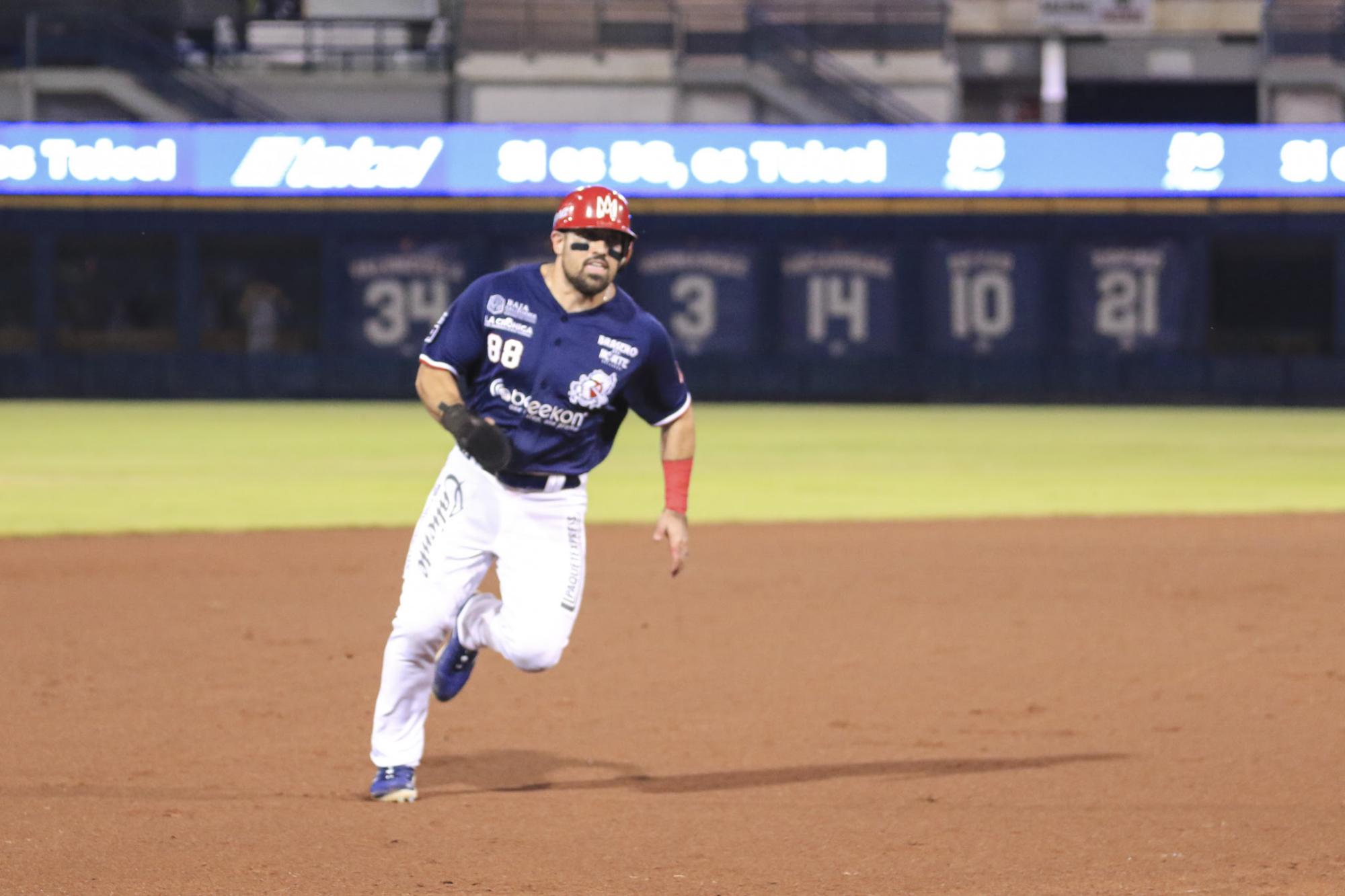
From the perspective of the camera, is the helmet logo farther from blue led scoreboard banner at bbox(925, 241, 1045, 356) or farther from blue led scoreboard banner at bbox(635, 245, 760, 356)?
blue led scoreboard banner at bbox(925, 241, 1045, 356)

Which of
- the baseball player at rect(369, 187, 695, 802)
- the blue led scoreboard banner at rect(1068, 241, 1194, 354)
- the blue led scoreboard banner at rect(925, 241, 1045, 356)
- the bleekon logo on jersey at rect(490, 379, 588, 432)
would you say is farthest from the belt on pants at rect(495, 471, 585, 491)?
the blue led scoreboard banner at rect(1068, 241, 1194, 354)

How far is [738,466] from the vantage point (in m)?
18.9

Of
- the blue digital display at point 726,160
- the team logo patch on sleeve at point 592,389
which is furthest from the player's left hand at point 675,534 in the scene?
the blue digital display at point 726,160

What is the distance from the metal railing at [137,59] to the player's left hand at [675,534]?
2690 cm

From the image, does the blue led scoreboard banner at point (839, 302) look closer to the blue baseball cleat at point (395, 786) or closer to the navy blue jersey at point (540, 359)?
the navy blue jersey at point (540, 359)

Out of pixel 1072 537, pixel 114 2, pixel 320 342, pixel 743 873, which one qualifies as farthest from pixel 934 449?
pixel 114 2

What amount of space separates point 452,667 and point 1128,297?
2532cm

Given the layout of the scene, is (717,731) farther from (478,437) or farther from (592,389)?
(478,437)

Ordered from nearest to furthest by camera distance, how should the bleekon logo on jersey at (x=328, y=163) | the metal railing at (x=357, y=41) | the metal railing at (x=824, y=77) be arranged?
1. the bleekon logo on jersey at (x=328, y=163)
2. the metal railing at (x=824, y=77)
3. the metal railing at (x=357, y=41)

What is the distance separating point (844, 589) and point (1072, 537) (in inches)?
116

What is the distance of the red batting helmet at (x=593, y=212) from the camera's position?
5648 mm

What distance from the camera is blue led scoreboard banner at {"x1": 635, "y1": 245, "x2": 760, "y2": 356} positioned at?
30.1 meters

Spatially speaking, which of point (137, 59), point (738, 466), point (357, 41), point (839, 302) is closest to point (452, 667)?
point (738, 466)

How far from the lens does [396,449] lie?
2042cm
